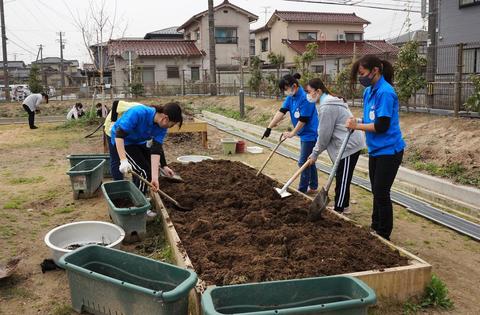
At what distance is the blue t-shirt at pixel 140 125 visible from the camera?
4143 millimetres

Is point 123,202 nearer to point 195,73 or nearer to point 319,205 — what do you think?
point 319,205

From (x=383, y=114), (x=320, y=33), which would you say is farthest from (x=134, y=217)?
(x=320, y=33)

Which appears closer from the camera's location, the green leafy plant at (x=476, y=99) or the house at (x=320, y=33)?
the green leafy plant at (x=476, y=99)

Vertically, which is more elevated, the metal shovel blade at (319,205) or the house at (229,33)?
the house at (229,33)

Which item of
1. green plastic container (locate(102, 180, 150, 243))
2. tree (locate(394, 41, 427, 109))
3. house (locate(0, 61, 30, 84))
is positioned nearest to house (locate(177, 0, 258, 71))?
house (locate(0, 61, 30, 84))

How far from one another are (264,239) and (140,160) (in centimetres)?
185

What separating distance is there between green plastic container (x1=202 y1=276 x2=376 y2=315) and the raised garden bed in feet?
1.30

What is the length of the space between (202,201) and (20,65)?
6419cm

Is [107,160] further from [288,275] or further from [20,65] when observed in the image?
[20,65]

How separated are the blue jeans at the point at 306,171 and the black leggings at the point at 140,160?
1.97 meters

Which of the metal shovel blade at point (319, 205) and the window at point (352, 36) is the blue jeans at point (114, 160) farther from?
the window at point (352, 36)

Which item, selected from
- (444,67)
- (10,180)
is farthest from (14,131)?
(444,67)

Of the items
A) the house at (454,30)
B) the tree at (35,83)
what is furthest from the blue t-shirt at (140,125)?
the tree at (35,83)

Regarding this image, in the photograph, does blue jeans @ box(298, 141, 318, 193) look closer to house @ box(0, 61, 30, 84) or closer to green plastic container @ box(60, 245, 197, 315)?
green plastic container @ box(60, 245, 197, 315)
